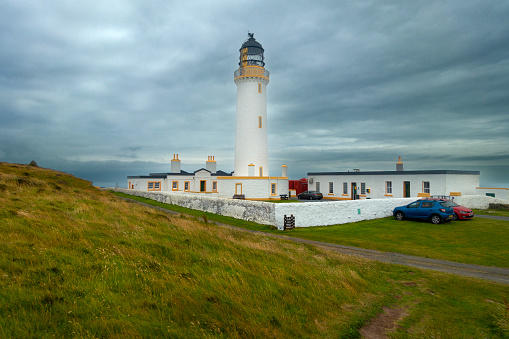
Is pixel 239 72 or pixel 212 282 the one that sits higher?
pixel 239 72

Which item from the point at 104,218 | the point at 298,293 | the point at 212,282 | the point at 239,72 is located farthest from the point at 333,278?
the point at 239,72

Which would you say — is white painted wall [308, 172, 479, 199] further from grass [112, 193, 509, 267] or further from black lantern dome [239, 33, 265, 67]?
black lantern dome [239, 33, 265, 67]

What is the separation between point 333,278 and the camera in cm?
735

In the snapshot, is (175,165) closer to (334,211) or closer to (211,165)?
(211,165)

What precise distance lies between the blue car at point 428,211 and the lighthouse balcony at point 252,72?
23485 mm

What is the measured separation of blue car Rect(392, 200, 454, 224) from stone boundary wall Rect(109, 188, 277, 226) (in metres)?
9.28

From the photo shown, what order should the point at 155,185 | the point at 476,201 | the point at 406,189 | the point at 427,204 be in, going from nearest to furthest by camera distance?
1. the point at 427,204
2. the point at 476,201
3. the point at 406,189
4. the point at 155,185

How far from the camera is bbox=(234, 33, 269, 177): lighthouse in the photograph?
3678 cm

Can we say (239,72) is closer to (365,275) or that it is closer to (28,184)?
(28,184)

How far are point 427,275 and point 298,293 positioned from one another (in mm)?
5384

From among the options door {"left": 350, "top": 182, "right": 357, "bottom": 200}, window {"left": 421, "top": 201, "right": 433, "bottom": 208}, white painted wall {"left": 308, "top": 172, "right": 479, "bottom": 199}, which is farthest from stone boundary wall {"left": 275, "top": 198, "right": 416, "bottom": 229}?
door {"left": 350, "top": 182, "right": 357, "bottom": 200}

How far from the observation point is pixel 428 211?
64.8 feet

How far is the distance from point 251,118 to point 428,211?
22.6 metres

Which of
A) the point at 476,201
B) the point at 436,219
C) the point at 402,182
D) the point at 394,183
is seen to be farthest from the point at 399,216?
the point at 394,183
